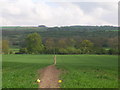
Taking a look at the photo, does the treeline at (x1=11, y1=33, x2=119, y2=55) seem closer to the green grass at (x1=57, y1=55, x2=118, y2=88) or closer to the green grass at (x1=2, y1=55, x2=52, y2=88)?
the green grass at (x1=57, y1=55, x2=118, y2=88)

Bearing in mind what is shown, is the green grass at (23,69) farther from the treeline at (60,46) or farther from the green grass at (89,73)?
the treeline at (60,46)

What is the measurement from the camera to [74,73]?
936 centimetres

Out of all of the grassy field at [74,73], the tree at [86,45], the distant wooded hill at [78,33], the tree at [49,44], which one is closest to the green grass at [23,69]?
the grassy field at [74,73]

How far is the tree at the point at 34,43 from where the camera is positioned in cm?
972

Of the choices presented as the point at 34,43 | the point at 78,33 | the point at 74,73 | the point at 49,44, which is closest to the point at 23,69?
the point at 34,43

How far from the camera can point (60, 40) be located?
9836 millimetres

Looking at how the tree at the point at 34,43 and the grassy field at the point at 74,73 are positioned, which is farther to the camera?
the tree at the point at 34,43

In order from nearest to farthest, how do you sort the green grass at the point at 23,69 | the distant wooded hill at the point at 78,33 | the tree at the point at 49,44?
the green grass at the point at 23,69, the distant wooded hill at the point at 78,33, the tree at the point at 49,44

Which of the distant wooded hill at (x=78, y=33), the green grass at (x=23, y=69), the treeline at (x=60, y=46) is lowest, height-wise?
the green grass at (x=23, y=69)

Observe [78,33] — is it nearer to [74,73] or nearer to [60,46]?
[60,46]

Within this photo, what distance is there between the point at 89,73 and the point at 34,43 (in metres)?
2.96

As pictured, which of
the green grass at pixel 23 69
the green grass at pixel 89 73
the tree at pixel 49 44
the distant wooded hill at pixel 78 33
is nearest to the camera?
the green grass at pixel 89 73

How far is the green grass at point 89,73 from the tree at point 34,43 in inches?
63.0

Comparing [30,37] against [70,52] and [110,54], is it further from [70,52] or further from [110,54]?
[110,54]
